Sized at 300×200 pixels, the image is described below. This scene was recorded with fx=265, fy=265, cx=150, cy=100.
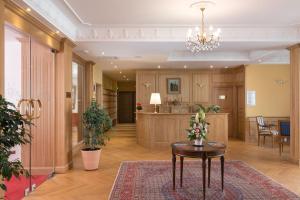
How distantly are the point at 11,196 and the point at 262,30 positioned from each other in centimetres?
557

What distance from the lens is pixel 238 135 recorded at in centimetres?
1027

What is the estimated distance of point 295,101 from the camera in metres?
6.02

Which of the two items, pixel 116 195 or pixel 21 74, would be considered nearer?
pixel 116 195

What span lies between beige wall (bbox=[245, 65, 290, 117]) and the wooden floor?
174 centimetres

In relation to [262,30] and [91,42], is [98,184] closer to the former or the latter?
[91,42]

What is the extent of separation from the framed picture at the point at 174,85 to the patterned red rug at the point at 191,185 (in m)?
5.09

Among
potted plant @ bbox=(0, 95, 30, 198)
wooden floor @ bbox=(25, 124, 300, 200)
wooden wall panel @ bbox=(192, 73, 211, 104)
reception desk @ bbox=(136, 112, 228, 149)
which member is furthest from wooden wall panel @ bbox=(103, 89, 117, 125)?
potted plant @ bbox=(0, 95, 30, 198)

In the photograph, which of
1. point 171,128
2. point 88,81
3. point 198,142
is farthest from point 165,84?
point 198,142

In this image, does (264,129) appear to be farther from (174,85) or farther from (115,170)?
(115,170)

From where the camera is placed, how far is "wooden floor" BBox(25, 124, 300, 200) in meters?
4.17

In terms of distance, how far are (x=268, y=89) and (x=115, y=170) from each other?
6.68 m

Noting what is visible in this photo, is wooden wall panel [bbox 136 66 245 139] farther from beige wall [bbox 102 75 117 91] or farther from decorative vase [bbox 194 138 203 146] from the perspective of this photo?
decorative vase [bbox 194 138 203 146]

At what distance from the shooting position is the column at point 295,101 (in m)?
5.93

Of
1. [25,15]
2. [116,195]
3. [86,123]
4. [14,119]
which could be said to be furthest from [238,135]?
[14,119]
